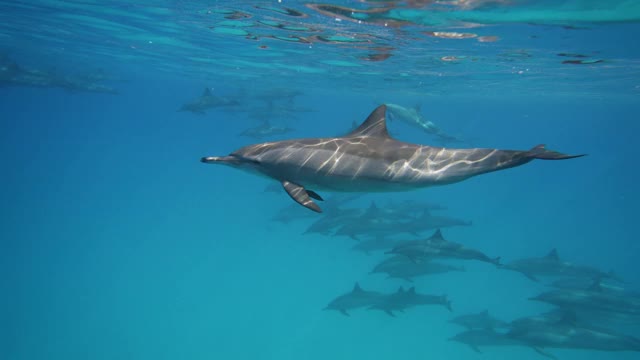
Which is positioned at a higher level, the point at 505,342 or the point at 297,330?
the point at 505,342

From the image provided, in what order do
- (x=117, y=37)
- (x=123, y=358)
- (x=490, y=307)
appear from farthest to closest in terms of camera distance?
(x=490, y=307)
(x=117, y=37)
(x=123, y=358)

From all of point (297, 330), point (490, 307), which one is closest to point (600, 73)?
point (490, 307)

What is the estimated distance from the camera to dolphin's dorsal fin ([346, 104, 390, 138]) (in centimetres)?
793

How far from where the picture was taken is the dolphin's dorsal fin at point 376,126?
793cm

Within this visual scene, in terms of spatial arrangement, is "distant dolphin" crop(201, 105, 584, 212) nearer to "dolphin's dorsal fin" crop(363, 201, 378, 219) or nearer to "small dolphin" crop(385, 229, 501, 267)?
"small dolphin" crop(385, 229, 501, 267)

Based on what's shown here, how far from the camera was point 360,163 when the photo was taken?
7.34 meters

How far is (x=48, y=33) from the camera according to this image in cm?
2162

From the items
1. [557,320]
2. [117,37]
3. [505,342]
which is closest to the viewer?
[557,320]

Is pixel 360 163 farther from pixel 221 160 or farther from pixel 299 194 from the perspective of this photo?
pixel 221 160

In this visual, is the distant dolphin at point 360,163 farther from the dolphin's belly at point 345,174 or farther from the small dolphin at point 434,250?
the small dolphin at point 434,250

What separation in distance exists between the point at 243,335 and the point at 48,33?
57.2ft

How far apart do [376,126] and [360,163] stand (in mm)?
991

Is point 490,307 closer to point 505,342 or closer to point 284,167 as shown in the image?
point 505,342

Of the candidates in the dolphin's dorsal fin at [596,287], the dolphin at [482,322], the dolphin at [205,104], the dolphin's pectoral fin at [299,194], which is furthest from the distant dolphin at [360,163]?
the dolphin at [205,104]
